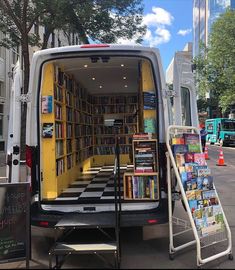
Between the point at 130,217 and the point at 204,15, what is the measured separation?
94227 millimetres

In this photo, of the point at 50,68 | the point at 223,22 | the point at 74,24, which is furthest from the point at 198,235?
the point at 223,22

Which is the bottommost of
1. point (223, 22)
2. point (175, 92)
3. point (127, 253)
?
point (127, 253)

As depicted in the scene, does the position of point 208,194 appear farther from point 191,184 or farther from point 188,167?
point 188,167

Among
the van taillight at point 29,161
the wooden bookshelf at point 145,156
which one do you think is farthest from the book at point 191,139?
the van taillight at point 29,161

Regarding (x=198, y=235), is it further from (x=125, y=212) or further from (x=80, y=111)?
(x=80, y=111)

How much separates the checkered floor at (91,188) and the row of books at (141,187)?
12.5 inches

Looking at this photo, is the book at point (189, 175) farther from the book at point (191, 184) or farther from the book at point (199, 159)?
the book at point (199, 159)

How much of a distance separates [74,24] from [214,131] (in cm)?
2766

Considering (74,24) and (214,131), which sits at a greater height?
(74,24)

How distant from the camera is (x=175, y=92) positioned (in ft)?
18.8

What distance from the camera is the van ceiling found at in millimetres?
6657

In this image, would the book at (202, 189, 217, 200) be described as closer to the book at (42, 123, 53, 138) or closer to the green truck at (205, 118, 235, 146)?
the book at (42, 123, 53, 138)

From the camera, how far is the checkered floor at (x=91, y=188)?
6.29 metres

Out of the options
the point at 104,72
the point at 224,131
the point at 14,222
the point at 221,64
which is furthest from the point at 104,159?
the point at 221,64
